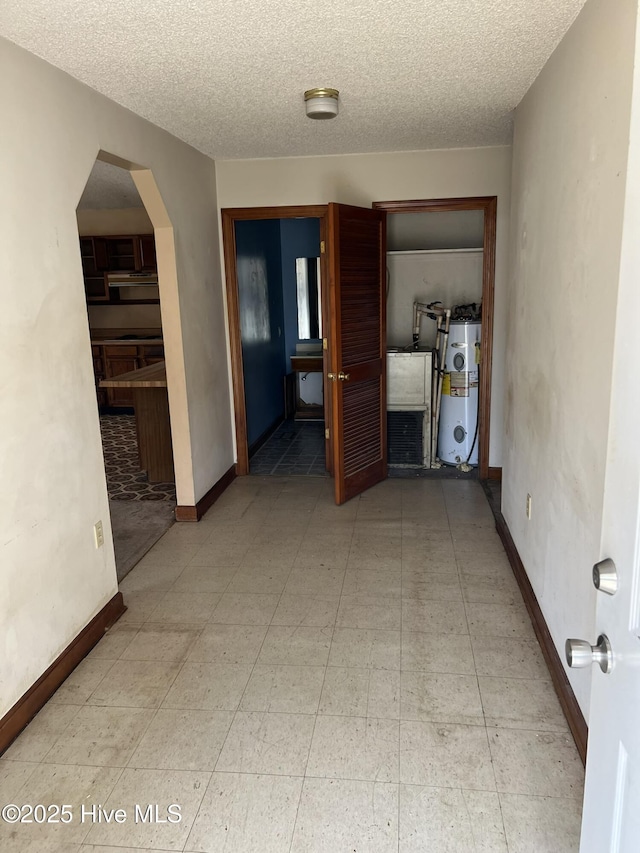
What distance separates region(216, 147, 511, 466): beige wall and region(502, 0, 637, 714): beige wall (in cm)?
111

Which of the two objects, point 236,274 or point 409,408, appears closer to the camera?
point 236,274

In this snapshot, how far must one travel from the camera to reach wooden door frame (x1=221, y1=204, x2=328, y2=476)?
435 centimetres

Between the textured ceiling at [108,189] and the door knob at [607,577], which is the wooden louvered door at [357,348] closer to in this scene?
the textured ceiling at [108,189]

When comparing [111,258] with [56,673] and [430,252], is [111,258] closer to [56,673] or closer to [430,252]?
[430,252]

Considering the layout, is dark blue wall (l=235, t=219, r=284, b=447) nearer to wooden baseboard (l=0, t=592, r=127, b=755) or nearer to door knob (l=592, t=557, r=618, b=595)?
wooden baseboard (l=0, t=592, r=127, b=755)

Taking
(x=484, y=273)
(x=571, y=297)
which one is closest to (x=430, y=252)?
(x=484, y=273)

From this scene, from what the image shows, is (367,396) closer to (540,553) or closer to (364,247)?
(364,247)

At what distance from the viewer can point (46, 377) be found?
2.28 m

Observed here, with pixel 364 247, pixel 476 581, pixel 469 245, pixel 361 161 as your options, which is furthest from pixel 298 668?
pixel 469 245

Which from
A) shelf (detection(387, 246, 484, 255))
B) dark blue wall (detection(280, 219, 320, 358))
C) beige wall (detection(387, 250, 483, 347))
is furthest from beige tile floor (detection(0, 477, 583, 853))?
dark blue wall (detection(280, 219, 320, 358))

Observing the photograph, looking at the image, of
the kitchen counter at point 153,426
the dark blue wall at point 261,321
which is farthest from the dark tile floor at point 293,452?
the kitchen counter at point 153,426

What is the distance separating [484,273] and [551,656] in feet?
9.17

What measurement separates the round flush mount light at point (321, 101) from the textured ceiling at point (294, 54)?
0.06 m

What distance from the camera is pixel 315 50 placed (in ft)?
7.42
